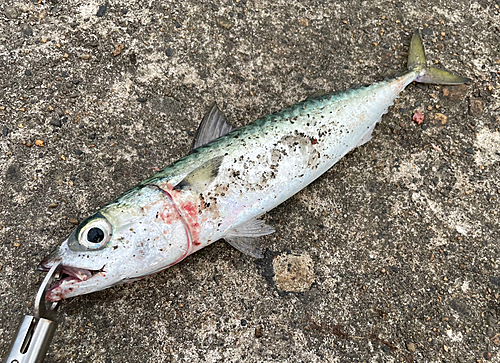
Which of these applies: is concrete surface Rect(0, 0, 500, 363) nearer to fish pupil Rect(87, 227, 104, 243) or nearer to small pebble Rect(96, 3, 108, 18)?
small pebble Rect(96, 3, 108, 18)

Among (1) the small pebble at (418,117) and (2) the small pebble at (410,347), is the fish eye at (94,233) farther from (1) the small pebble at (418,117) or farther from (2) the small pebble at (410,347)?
(1) the small pebble at (418,117)

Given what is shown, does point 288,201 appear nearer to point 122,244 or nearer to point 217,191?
point 217,191

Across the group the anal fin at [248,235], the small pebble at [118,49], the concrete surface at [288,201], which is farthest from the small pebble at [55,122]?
the anal fin at [248,235]

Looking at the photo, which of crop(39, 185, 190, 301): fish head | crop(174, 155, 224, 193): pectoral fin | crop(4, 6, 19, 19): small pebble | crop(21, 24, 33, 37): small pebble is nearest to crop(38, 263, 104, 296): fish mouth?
crop(39, 185, 190, 301): fish head

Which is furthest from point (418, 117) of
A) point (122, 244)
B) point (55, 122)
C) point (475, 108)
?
point (55, 122)

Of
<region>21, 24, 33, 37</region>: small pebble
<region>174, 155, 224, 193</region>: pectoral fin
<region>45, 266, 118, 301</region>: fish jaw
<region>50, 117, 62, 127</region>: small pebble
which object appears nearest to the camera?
<region>45, 266, 118, 301</region>: fish jaw

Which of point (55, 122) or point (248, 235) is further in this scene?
point (55, 122)

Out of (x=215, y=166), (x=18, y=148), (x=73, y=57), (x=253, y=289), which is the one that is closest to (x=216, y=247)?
(x=253, y=289)
